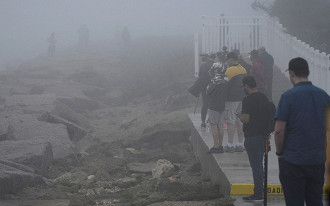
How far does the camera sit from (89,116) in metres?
22.9

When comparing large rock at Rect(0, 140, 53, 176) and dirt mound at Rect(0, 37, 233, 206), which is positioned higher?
large rock at Rect(0, 140, 53, 176)

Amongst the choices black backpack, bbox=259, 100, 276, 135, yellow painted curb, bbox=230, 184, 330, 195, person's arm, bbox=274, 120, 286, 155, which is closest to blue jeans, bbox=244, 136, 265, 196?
black backpack, bbox=259, 100, 276, 135

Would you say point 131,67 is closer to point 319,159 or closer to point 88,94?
point 88,94

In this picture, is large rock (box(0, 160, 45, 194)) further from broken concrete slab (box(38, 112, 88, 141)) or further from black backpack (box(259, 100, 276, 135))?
broken concrete slab (box(38, 112, 88, 141))

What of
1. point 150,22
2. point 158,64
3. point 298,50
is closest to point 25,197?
point 298,50

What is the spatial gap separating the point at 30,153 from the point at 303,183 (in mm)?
8136

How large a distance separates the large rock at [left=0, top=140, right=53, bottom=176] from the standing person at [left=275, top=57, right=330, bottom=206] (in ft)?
24.7

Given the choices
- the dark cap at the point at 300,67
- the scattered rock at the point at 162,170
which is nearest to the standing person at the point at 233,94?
the scattered rock at the point at 162,170

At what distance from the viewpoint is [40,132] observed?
15.8 meters

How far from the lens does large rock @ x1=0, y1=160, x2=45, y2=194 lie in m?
9.89

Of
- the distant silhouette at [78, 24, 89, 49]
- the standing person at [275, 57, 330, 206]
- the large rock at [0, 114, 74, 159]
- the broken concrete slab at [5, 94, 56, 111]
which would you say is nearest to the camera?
the standing person at [275, 57, 330, 206]

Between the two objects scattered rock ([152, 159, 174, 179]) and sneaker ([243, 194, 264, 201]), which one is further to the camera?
scattered rock ([152, 159, 174, 179])

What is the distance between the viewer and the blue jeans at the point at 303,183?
519 centimetres

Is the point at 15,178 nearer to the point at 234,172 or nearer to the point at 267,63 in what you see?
the point at 234,172
